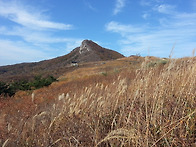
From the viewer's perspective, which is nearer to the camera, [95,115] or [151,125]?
[151,125]

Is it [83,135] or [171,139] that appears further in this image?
[83,135]

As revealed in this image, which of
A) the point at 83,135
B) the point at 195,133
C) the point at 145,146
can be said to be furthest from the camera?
the point at 83,135

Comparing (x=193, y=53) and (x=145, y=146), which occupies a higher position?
(x=193, y=53)

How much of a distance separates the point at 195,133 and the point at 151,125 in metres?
0.57

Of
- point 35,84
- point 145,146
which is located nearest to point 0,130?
point 145,146

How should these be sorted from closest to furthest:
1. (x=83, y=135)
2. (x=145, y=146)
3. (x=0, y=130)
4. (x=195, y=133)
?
(x=145, y=146), (x=195, y=133), (x=83, y=135), (x=0, y=130)

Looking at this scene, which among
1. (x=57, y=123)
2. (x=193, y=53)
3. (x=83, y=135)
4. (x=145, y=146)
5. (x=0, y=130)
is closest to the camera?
(x=145, y=146)

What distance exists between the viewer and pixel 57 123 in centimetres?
285

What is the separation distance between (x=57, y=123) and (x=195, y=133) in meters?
2.16

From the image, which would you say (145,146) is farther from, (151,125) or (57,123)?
(57,123)

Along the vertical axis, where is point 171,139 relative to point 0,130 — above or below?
above

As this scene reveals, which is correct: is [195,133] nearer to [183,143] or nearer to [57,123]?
[183,143]

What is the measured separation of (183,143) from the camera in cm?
178

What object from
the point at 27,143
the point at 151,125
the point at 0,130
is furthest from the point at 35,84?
the point at 151,125
